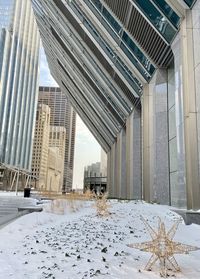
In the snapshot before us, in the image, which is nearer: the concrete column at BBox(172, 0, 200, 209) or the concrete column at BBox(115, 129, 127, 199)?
the concrete column at BBox(172, 0, 200, 209)

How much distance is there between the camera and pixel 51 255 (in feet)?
13.4

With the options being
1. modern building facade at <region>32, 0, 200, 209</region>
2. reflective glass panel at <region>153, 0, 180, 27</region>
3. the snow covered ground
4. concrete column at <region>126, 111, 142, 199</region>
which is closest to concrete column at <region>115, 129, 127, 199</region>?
modern building facade at <region>32, 0, 200, 209</region>

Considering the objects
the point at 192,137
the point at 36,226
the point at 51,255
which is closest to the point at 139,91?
the point at 192,137

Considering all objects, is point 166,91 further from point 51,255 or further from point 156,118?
point 51,255

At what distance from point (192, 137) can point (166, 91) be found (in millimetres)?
6049

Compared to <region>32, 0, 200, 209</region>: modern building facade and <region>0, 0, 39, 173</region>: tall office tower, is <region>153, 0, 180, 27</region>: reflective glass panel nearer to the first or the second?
<region>32, 0, 200, 209</region>: modern building facade

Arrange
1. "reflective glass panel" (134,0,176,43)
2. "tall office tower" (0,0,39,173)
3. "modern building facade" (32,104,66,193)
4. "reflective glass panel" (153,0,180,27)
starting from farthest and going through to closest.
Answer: "modern building facade" (32,104,66,193)
"tall office tower" (0,0,39,173)
"reflective glass panel" (134,0,176,43)
"reflective glass panel" (153,0,180,27)

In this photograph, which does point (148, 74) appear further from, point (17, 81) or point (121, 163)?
point (17, 81)

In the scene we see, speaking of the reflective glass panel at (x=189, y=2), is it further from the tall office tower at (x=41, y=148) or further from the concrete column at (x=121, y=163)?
the tall office tower at (x=41, y=148)

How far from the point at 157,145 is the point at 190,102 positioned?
5.51 meters

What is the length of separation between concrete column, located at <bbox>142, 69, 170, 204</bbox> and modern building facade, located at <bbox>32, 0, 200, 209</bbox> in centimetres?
4

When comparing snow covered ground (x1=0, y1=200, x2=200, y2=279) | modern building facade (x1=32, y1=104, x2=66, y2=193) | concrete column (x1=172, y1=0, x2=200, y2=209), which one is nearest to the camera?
snow covered ground (x1=0, y1=200, x2=200, y2=279)

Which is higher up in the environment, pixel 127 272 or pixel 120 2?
pixel 120 2

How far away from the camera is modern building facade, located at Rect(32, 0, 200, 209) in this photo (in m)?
9.52
